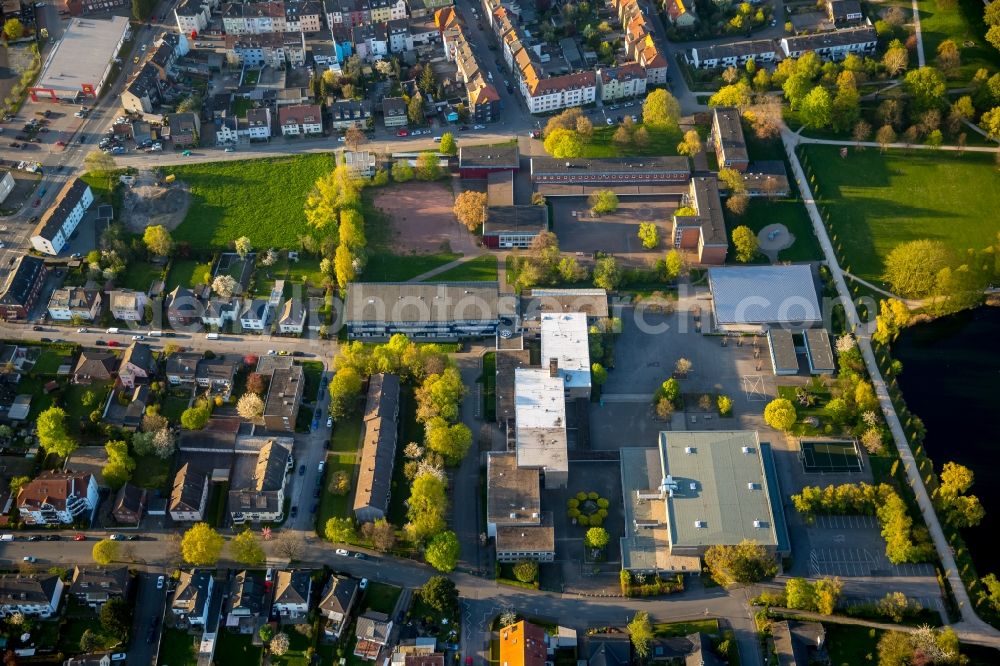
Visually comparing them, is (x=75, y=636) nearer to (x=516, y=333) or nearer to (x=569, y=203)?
(x=516, y=333)

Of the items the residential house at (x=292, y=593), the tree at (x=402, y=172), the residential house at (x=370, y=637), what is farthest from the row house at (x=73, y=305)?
the residential house at (x=370, y=637)

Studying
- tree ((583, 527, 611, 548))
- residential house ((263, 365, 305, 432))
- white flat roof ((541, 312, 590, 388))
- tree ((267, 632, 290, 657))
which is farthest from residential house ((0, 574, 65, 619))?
white flat roof ((541, 312, 590, 388))

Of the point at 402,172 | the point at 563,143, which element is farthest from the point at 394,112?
the point at 563,143

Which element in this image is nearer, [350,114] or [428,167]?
[428,167]

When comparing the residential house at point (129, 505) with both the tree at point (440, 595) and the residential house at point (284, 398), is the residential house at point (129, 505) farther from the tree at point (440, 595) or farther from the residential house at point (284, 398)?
the tree at point (440, 595)

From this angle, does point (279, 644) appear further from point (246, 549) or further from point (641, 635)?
point (641, 635)

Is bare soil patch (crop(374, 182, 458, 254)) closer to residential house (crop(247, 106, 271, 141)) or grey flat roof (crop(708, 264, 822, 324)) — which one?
residential house (crop(247, 106, 271, 141))

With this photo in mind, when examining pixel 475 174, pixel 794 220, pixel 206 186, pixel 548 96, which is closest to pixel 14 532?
pixel 206 186
